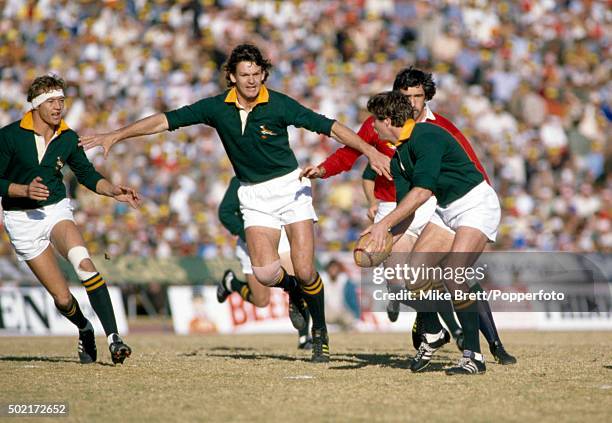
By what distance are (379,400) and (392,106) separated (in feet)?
8.69

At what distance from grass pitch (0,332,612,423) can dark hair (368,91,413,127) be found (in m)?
2.20

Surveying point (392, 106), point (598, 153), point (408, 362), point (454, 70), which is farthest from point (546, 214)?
point (392, 106)

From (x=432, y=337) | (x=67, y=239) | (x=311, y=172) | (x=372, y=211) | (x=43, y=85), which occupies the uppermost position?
(x=43, y=85)

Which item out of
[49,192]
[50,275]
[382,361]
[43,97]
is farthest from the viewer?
[382,361]

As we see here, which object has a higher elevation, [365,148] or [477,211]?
[365,148]

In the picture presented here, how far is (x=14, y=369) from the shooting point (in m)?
9.66

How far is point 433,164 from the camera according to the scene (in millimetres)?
8562

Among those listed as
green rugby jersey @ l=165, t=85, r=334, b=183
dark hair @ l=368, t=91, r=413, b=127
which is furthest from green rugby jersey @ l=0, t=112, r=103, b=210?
dark hair @ l=368, t=91, r=413, b=127

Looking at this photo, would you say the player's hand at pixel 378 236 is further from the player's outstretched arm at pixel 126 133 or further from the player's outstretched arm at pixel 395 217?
the player's outstretched arm at pixel 126 133

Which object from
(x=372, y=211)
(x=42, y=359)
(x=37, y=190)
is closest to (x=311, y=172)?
(x=372, y=211)

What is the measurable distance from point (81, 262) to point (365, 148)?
285cm

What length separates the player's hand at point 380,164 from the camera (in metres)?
9.05

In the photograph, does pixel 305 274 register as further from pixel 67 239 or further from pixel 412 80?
pixel 67 239

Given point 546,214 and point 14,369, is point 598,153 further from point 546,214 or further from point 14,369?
point 14,369
